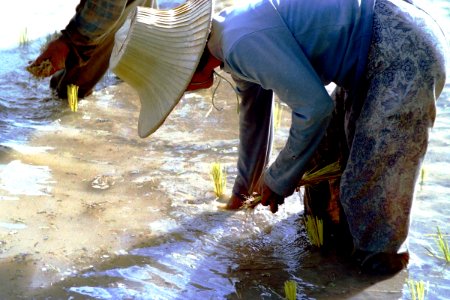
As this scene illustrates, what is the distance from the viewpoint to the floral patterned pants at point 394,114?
10.8 feet

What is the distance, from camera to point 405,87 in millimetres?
3293

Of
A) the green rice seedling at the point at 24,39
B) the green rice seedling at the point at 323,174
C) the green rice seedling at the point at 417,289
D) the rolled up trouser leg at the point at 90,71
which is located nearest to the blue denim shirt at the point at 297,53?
the green rice seedling at the point at 323,174

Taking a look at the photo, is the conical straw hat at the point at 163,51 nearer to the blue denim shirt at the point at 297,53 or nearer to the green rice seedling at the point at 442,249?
the blue denim shirt at the point at 297,53

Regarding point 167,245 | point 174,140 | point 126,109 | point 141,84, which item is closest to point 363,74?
point 141,84

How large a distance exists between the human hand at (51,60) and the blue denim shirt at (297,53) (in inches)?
A: 74.0

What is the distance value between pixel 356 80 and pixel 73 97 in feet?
9.00

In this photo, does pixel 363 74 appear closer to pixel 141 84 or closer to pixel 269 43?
pixel 269 43

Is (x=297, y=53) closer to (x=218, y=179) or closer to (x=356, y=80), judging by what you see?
(x=356, y=80)

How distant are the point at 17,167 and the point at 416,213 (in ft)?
7.88

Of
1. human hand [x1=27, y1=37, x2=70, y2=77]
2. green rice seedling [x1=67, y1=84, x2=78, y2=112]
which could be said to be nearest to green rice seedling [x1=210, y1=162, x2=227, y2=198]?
human hand [x1=27, y1=37, x2=70, y2=77]

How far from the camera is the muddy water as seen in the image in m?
3.52

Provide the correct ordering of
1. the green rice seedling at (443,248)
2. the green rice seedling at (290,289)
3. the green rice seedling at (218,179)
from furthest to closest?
the green rice seedling at (218,179)
the green rice seedling at (443,248)
the green rice seedling at (290,289)

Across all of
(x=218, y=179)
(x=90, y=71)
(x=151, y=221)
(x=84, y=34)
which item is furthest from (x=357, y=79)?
(x=90, y=71)

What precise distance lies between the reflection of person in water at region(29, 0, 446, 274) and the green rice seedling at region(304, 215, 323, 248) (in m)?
0.26
